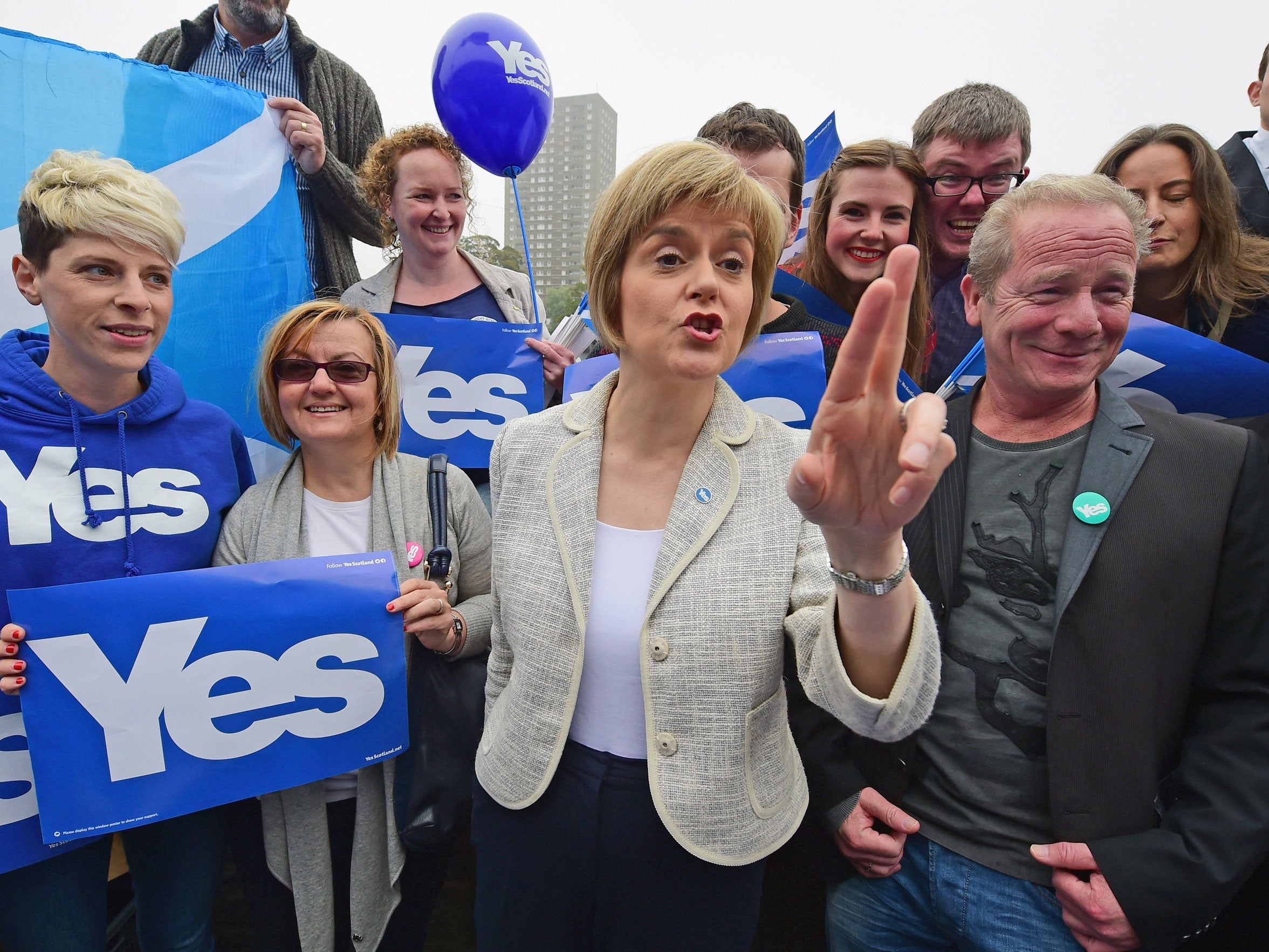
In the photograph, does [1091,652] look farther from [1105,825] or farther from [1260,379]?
[1260,379]

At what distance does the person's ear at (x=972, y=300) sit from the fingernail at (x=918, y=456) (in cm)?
123

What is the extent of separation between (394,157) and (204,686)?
2.67 meters

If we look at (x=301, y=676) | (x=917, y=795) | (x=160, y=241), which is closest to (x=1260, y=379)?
(x=917, y=795)

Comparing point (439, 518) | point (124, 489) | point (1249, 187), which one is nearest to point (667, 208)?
point (439, 518)

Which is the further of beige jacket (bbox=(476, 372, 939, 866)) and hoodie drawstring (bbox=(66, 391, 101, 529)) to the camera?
hoodie drawstring (bbox=(66, 391, 101, 529))

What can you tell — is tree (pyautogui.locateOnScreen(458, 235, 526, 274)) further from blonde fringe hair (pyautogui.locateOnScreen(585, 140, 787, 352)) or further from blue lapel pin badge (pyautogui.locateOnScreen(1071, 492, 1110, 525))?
blue lapel pin badge (pyautogui.locateOnScreen(1071, 492, 1110, 525))

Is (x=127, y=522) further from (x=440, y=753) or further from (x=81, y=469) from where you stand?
(x=440, y=753)

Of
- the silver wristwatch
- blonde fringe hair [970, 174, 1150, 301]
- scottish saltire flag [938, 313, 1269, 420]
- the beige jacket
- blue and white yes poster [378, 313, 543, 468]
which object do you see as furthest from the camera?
blue and white yes poster [378, 313, 543, 468]

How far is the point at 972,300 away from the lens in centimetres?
208

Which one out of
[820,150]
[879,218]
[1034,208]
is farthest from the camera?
[820,150]

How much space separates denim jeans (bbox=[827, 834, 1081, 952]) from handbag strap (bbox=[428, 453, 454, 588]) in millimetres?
1509

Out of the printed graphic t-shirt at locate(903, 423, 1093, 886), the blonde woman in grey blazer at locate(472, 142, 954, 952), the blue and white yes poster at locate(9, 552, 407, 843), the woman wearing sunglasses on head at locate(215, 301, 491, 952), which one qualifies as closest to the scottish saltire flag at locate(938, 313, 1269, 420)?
the printed graphic t-shirt at locate(903, 423, 1093, 886)

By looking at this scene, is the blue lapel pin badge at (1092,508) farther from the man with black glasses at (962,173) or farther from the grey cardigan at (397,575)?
the grey cardigan at (397,575)

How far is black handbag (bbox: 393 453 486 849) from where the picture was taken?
81.4 inches
